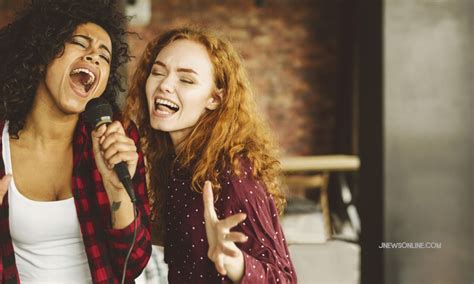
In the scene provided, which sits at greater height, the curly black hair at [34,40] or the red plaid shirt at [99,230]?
the curly black hair at [34,40]

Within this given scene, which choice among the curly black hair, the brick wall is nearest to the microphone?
the curly black hair

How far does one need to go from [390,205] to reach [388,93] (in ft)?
1.22

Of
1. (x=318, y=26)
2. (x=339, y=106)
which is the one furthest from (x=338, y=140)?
(x=318, y=26)

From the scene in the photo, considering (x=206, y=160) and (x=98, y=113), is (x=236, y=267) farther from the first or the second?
(x=98, y=113)

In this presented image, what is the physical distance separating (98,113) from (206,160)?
0.25 m

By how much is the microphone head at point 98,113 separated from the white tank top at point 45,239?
9.1 inches

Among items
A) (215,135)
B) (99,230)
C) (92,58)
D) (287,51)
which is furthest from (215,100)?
(287,51)

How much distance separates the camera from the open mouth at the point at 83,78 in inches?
48.5

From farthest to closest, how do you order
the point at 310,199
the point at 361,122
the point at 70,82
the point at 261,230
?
the point at 310,199 < the point at 361,122 < the point at 70,82 < the point at 261,230

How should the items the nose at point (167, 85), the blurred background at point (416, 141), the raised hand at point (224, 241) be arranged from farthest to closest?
the blurred background at point (416, 141) < the nose at point (167, 85) < the raised hand at point (224, 241)

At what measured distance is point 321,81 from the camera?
16.3ft

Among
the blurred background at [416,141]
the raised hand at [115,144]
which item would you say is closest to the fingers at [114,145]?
the raised hand at [115,144]

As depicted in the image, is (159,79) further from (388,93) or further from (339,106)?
(339,106)

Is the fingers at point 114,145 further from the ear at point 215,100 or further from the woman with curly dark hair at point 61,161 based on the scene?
the ear at point 215,100
